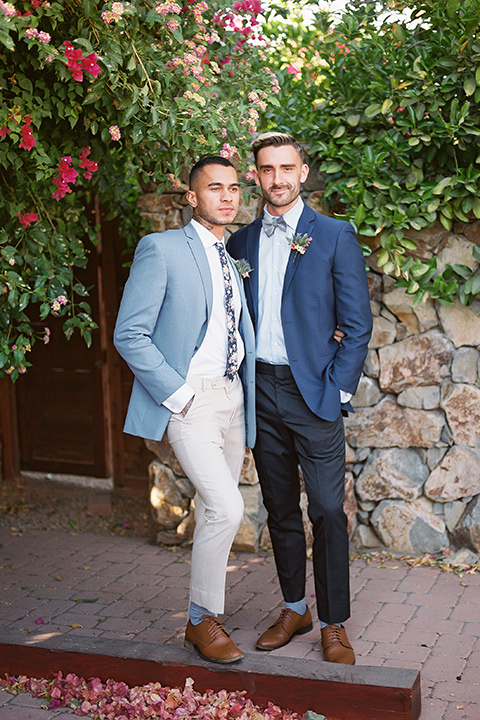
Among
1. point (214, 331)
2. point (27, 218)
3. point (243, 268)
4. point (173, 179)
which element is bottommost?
point (214, 331)

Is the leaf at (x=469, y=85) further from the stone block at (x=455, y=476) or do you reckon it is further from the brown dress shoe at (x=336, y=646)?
the brown dress shoe at (x=336, y=646)

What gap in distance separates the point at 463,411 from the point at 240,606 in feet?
5.05

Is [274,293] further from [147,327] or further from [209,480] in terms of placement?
[209,480]

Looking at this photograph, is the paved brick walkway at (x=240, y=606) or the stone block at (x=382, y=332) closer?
the paved brick walkway at (x=240, y=606)

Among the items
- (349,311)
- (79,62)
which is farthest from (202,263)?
(79,62)

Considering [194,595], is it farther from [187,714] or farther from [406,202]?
[406,202]

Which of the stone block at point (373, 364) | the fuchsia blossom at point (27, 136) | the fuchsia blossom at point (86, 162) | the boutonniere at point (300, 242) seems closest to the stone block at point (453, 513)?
the stone block at point (373, 364)

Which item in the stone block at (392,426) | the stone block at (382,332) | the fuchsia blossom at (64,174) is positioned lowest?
the stone block at (392,426)

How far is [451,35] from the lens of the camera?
3869mm

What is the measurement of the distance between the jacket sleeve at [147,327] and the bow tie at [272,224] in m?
0.54

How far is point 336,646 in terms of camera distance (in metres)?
3.16

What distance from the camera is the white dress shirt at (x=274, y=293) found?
3.29 metres

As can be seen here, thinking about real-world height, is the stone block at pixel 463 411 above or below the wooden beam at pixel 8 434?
above

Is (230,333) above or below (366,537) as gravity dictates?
above
